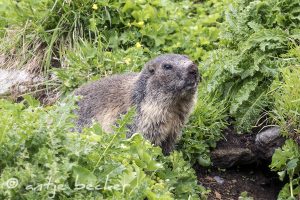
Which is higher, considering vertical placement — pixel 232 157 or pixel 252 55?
pixel 252 55

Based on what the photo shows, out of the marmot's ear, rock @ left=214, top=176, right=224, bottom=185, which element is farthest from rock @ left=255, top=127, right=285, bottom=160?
the marmot's ear

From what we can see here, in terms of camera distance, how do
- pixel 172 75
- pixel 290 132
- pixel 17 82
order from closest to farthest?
pixel 290 132, pixel 172 75, pixel 17 82

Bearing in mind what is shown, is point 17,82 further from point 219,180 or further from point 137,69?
point 219,180

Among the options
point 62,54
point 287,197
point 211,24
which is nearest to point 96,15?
point 62,54

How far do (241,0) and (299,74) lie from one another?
5.83 feet

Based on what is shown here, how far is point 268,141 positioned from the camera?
7805 millimetres

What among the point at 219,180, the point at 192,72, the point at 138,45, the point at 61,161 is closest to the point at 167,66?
the point at 192,72

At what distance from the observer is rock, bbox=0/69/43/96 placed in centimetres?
956

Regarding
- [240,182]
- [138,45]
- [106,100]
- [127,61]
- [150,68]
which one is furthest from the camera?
[138,45]

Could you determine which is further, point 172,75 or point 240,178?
point 240,178

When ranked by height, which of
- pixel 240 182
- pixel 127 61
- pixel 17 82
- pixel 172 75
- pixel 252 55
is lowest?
pixel 240 182

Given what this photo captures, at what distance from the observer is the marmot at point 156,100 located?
292 inches

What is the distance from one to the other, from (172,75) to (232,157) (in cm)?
141

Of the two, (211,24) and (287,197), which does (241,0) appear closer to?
(211,24)
